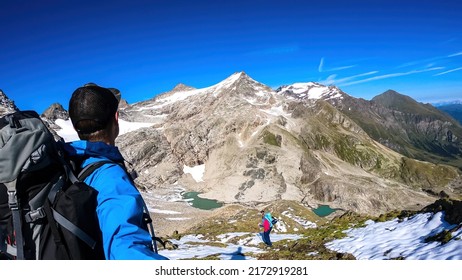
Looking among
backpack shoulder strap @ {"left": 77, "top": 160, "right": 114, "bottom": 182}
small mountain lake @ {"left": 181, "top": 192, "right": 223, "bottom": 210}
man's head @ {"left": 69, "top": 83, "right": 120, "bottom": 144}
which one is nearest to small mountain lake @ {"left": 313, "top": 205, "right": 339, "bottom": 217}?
small mountain lake @ {"left": 181, "top": 192, "right": 223, "bottom": 210}

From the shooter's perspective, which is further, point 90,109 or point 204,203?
point 204,203

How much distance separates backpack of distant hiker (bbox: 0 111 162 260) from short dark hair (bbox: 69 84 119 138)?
67 cm

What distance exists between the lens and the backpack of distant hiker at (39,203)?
3381mm

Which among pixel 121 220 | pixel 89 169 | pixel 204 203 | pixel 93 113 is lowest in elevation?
pixel 204 203

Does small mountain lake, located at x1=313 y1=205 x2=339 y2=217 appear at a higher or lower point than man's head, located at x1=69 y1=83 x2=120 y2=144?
lower

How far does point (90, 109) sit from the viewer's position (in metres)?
4.29

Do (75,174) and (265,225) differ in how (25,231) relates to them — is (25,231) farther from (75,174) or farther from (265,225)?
(265,225)

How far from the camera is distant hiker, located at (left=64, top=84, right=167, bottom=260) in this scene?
3201mm

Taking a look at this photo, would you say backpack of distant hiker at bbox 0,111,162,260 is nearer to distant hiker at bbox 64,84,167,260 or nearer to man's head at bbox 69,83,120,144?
distant hiker at bbox 64,84,167,260

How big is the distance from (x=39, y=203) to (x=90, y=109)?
4.43 ft

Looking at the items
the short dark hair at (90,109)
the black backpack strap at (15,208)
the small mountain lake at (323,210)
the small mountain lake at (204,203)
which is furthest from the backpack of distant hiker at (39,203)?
the small mountain lake at (204,203)

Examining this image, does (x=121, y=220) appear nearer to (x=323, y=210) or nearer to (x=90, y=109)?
(x=90, y=109)

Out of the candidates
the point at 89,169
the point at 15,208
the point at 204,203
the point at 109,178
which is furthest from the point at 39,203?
the point at 204,203
